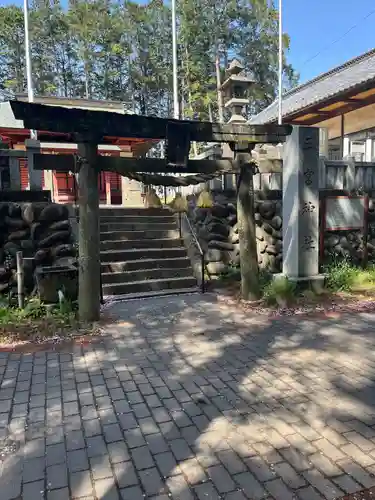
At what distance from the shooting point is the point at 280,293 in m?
6.47

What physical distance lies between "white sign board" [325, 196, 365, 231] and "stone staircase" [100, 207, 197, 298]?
304 cm

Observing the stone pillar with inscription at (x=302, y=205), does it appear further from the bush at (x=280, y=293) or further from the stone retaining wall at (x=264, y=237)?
the stone retaining wall at (x=264, y=237)

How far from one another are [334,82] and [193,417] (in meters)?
14.6

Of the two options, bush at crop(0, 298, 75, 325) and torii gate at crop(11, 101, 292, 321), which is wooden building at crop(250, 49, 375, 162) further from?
bush at crop(0, 298, 75, 325)

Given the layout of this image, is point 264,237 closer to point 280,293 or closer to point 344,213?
point 344,213

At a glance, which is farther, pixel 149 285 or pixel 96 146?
pixel 149 285

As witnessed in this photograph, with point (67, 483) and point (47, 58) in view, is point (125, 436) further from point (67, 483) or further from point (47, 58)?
point (47, 58)

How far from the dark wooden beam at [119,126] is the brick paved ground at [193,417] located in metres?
2.86

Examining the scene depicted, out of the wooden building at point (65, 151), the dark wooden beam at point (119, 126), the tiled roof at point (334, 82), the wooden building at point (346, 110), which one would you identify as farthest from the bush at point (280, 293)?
the wooden building at point (65, 151)

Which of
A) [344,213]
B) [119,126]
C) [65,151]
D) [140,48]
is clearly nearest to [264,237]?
[344,213]

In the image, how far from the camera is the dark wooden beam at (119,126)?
502 cm

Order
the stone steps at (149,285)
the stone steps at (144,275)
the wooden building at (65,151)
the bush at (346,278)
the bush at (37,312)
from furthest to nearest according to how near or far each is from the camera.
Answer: the wooden building at (65,151) < the stone steps at (144,275) < the stone steps at (149,285) < the bush at (346,278) < the bush at (37,312)

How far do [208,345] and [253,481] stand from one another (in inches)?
95.9

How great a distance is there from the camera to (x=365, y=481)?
2418 millimetres
